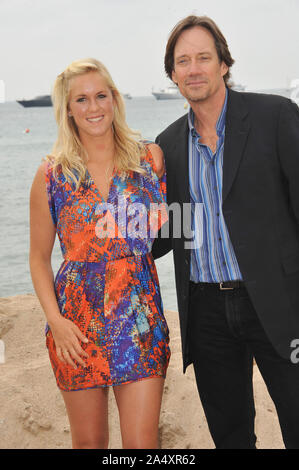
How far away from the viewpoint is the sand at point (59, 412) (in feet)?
11.7

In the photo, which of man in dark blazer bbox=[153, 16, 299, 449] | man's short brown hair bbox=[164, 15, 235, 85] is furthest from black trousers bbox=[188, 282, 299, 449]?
man's short brown hair bbox=[164, 15, 235, 85]

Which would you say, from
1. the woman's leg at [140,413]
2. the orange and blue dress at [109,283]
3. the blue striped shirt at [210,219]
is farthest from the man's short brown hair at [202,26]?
the woman's leg at [140,413]

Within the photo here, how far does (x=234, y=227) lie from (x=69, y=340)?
83 centimetres

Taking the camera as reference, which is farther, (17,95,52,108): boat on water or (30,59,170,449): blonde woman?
(17,95,52,108): boat on water

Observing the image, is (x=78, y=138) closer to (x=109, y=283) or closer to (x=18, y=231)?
(x=109, y=283)

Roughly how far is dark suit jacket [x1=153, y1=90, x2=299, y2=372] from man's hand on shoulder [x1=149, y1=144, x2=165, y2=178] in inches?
12.5

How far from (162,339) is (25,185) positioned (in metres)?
18.8

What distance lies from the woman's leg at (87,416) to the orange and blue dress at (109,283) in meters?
0.04

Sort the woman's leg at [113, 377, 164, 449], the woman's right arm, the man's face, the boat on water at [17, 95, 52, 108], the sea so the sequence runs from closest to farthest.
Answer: the woman's leg at [113, 377, 164, 449] → the woman's right arm → the man's face → the sea → the boat on water at [17, 95, 52, 108]

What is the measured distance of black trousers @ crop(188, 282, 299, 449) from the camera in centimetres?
247

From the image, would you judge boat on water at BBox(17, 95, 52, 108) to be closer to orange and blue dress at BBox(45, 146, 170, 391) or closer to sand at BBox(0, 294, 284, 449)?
sand at BBox(0, 294, 284, 449)

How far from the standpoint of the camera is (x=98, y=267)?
2.44m

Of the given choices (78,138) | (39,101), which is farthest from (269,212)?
(39,101)

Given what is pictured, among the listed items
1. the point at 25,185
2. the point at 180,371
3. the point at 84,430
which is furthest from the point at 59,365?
the point at 25,185
